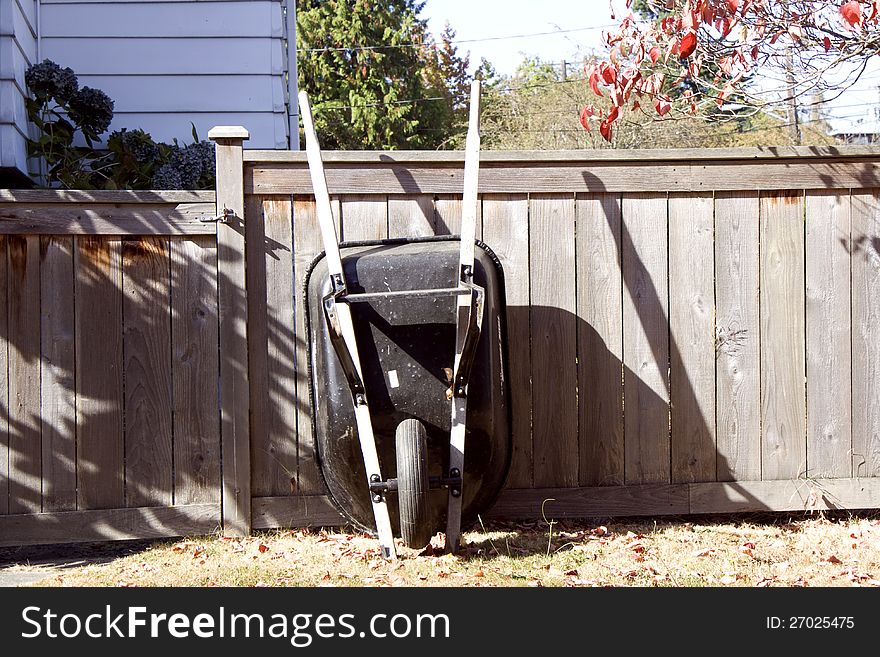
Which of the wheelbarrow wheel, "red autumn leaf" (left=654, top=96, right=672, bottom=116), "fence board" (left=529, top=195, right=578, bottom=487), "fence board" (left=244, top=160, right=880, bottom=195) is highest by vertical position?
"red autumn leaf" (left=654, top=96, right=672, bottom=116)

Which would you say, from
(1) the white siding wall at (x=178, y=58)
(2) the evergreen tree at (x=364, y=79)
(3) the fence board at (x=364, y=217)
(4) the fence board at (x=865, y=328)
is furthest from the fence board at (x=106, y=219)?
(2) the evergreen tree at (x=364, y=79)

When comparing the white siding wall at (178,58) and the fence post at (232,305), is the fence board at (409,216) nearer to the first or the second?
the fence post at (232,305)

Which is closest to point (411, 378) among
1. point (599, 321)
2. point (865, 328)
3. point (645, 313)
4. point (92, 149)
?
point (599, 321)

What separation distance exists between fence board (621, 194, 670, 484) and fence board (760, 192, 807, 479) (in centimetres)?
46

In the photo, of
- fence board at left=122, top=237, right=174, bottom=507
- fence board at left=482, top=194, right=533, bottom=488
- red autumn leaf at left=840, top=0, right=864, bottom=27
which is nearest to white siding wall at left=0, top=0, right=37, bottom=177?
fence board at left=122, top=237, right=174, bottom=507

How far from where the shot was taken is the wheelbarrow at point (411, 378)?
128 inches

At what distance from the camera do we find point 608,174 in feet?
13.2

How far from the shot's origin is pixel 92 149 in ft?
19.2

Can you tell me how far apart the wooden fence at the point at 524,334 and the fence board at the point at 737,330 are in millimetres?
10

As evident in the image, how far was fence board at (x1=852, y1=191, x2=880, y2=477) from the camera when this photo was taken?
409 centimetres

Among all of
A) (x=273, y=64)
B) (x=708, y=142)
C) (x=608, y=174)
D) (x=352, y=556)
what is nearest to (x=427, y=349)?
(x=352, y=556)

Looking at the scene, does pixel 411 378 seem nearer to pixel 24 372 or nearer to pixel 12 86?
pixel 24 372

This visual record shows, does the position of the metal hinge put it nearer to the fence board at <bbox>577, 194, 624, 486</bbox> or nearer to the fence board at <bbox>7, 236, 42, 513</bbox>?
the fence board at <bbox>7, 236, 42, 513</bbox>

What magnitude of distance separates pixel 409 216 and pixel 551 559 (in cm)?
161
